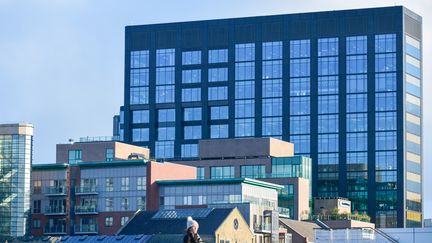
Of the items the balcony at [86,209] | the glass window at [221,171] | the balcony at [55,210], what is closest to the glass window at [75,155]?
the glass window at [221,171]

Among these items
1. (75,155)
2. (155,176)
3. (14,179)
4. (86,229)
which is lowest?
(86,229)

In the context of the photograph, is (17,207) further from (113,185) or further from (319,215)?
(319,215)

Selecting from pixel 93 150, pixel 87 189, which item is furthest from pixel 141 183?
pixel 93 150

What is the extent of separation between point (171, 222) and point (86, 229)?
1662 centimetres

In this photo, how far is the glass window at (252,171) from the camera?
17238 centimetres

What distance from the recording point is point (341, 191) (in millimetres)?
198500

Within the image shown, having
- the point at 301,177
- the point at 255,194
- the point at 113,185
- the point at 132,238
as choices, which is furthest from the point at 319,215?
the point at 132,238

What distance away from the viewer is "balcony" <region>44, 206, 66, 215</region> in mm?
145500

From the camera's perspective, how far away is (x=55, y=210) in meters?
146

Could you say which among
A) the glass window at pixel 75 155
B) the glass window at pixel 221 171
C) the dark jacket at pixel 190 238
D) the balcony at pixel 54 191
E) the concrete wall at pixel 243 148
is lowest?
the balcony at pixel 54 191

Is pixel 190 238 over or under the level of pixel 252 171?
under

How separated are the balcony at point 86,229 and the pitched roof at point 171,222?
794 centimetres

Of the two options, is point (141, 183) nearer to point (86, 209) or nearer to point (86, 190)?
point (86, 190)

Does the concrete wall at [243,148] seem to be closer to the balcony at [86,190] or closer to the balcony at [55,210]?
the balcony at [86,190]
